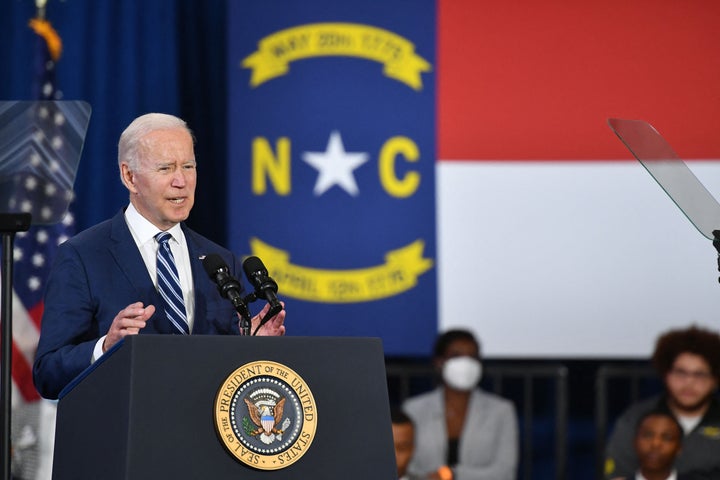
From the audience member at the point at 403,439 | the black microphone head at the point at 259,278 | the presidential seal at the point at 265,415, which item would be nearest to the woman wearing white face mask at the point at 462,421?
the audience member at the point at 403,439

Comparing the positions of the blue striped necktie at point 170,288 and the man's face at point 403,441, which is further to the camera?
the man's face at point 403,441

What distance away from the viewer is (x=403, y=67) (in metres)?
5.58

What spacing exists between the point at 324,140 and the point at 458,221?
72cm

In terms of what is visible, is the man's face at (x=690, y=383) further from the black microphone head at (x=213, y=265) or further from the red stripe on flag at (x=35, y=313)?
the black microphone head at (x=213, y=265)

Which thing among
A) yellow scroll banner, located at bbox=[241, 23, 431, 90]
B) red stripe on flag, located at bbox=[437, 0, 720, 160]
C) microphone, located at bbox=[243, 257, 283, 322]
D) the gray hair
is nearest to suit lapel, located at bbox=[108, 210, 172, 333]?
the gray hair

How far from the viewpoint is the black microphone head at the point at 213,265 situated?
2.34 metres

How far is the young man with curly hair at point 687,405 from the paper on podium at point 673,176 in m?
2.84

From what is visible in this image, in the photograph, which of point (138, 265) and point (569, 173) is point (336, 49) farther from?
point (138, 265)

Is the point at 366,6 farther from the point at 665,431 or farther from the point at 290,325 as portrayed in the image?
the point at 665,431

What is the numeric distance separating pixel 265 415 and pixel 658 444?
3.27 m

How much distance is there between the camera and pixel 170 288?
2.57 metres

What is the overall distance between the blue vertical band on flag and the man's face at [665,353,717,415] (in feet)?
3.59

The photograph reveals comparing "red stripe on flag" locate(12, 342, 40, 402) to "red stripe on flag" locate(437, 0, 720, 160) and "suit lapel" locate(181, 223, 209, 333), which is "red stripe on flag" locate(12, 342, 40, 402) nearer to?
"red stripe on flag" locate(437, 0, 720, 160)

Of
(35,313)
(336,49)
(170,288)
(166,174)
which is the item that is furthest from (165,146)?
(336,49)
